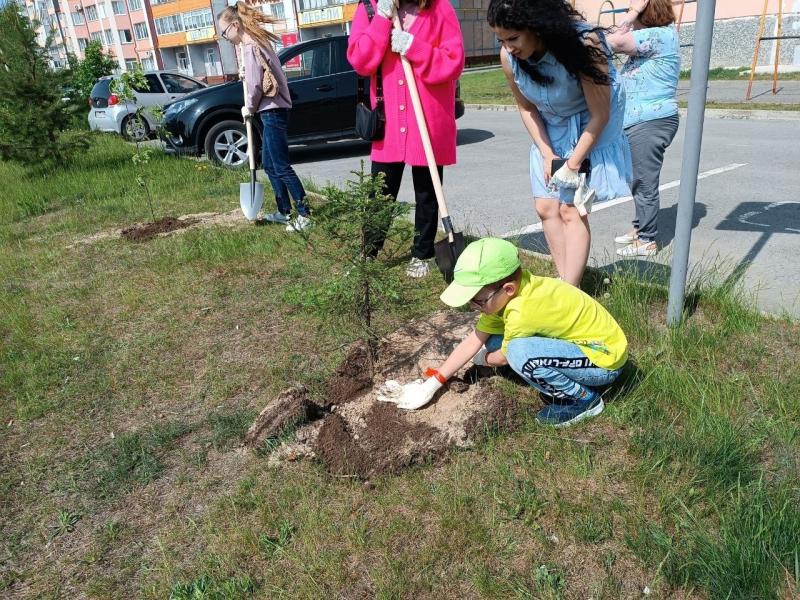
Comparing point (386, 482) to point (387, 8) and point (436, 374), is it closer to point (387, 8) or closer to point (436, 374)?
point (436, 374)

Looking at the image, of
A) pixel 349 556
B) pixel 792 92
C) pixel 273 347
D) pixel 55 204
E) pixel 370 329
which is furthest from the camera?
pixel 792 92

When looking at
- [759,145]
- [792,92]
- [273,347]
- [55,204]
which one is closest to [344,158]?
[55,204]

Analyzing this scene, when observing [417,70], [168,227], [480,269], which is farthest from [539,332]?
[168,227]

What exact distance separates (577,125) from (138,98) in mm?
14829

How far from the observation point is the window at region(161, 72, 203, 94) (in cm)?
1573

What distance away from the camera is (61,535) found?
97.4 inches

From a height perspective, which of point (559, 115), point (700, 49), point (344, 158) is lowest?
point (344, 158)

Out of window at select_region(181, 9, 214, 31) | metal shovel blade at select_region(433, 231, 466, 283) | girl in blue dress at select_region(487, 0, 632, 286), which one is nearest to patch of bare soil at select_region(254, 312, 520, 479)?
metal shovel blade at select_region(433, 231, 466, 283)

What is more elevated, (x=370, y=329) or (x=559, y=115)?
(x=559, y=115)

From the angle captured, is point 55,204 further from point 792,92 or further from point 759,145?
point 792,92

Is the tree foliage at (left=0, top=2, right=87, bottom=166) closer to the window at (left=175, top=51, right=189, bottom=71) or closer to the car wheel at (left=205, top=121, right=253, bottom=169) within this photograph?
the car wheel at (left=205, top=121, right=253, bottom=169)

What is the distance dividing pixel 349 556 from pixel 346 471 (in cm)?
43

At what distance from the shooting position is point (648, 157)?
4.54m

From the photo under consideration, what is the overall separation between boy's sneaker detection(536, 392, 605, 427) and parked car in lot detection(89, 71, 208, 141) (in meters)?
14.8
